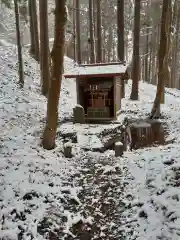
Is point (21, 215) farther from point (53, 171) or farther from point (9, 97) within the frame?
point (9, 97)

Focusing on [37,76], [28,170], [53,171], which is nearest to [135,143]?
[53,171]

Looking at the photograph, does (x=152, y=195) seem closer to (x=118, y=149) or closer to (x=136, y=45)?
(x=118, y=149)

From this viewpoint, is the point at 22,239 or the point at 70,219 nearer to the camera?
the point at 22,239

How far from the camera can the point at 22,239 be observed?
597 centimetres

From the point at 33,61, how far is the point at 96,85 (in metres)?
8.66

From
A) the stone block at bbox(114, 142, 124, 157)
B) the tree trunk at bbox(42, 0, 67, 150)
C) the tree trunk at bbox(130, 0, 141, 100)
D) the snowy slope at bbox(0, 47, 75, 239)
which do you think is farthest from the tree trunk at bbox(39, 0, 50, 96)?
the stone block at bbox(114, 142, 124, 157)

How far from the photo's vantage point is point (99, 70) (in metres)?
17.2

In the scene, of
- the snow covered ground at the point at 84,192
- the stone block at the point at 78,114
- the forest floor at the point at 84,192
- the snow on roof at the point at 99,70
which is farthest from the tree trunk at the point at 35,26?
the forest floor at the point at 84,192

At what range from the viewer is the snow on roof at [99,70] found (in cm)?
1648

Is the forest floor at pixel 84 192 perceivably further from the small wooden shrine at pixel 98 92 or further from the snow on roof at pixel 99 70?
the small wooden shrine at pixel 98 92

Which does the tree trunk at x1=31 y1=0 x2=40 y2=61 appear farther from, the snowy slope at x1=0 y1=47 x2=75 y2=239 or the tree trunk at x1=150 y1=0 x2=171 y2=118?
the tree trunk at x1=150 y1=0 x2=171 y2=118

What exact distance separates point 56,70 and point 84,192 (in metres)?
4.23

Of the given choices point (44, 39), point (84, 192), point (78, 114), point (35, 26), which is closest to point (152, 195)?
point (84, 192)

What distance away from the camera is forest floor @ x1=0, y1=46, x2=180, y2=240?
6.32 m
